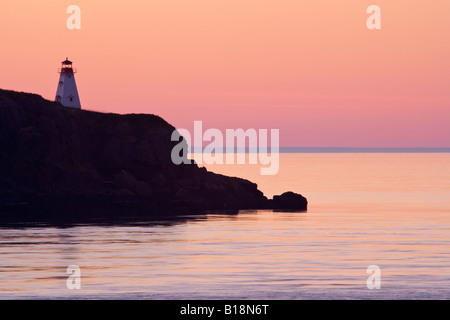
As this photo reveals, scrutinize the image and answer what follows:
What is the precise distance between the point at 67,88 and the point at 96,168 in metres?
20.9

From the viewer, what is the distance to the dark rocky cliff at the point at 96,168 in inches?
3442

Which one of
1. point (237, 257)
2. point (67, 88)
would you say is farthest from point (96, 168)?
point (237, 257)

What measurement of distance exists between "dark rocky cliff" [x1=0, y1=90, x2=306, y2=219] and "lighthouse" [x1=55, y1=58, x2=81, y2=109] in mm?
10367

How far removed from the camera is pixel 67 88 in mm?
111812

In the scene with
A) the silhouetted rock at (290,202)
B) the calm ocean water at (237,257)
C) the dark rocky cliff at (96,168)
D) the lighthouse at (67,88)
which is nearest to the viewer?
the calm ocean water at (237,257)

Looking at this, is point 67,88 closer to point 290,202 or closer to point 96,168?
point 96,168

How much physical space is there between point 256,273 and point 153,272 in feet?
17.4

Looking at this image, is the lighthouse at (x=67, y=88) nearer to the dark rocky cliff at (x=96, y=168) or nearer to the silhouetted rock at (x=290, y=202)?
the dark rocky cliff at (x=96, y=168)

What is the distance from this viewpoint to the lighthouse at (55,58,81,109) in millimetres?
110875

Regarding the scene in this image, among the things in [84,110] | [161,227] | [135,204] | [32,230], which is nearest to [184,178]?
[135,204]

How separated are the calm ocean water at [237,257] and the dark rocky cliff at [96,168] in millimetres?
8991

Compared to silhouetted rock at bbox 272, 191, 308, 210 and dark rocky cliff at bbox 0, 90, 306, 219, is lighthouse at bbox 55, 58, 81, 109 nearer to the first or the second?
dark rocky cliff at bbox 0, 90, 306, 219

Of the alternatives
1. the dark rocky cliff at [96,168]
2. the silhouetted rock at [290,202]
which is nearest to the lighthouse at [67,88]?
the dark rocky cliff at [96,168]

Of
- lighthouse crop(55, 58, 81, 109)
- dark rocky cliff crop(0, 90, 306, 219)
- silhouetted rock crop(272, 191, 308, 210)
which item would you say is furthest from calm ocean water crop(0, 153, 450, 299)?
lighthouse crop(55, 58, 81, 109)
